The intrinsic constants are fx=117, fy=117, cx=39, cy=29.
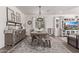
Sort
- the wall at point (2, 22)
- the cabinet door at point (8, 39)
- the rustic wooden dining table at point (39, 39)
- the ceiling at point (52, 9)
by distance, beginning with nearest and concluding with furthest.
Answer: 1. the wall at point (2, 22)
2. the cabinet door at point (8, 39)
3. the rustic wooden dining table at point (39, 39)
4. the ceiling at point (52, 9)

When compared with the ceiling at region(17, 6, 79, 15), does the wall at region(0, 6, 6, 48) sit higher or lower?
lower

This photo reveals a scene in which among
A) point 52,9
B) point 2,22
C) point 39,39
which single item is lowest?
point 39,39

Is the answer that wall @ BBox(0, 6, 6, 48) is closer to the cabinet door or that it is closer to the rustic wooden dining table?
the cabinet door

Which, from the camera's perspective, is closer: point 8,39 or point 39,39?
point 8,39

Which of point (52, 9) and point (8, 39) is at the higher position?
point (52, 9)

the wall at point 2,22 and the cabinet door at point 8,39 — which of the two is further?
the cabinet door at point 8,39

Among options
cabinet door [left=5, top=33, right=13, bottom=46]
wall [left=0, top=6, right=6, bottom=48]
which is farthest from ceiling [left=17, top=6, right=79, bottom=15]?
cabinet door [left=5, top=33, right=13, bottom=46]

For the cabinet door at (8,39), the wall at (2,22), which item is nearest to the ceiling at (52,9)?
the wall at (2,22)


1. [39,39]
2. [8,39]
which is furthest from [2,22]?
[39,39]

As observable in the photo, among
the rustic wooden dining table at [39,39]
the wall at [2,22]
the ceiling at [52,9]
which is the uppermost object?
the ceiling at [52,9]

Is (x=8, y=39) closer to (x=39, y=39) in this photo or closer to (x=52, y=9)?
(x=39, y=39)

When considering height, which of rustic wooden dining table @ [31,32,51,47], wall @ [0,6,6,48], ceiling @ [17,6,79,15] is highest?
ceiling @ [17,6,79,15]

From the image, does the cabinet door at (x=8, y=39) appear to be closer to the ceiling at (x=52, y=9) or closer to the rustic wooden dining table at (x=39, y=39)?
the rustic wooden dining table at (x=39, y=39)

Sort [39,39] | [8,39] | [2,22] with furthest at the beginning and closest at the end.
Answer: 1. [39,39]
2. [8,39]
3. [2,22]
